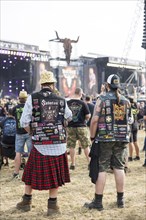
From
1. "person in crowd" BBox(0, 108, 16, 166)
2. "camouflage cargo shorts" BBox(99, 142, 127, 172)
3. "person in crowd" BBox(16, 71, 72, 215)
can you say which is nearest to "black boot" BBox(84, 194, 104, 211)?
"camouflage cargo shorts" BBox(99, 142, 127, 172)

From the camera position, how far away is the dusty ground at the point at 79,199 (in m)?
4.21

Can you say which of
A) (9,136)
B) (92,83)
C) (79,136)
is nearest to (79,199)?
Answer: (79,136)

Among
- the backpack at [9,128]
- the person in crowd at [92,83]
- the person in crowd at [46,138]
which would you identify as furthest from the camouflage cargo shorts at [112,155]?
the person in crowd at [92,83]

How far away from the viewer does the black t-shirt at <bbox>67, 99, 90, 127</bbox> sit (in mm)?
6828

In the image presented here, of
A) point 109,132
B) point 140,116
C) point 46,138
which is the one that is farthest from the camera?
point 140,116

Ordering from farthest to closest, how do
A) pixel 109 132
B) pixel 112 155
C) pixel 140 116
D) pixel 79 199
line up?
pixel 140 116 < pixel 79 199 < pixel 112 155 < pixel 109 132

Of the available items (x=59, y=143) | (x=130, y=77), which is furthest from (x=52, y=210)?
(x=130, y=77)

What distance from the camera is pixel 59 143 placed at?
13.8 feet

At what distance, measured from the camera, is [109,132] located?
434 cm

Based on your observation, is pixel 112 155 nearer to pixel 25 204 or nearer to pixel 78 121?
pixel 25 204

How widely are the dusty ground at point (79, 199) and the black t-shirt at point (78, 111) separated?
0.98m

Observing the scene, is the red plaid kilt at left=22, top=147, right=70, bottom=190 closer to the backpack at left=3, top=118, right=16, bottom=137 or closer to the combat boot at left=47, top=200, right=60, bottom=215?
the combat boot at left=47, top=200, right=60, bottom=215

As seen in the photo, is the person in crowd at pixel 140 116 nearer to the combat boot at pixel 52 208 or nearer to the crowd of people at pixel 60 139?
the crowd of people at pixel 60 139

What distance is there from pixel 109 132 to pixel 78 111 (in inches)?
101
